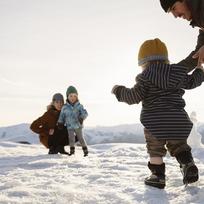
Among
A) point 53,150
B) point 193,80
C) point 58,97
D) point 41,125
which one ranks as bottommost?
point 53,150

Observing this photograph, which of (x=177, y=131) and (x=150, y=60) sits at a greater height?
(x=150, y=60)

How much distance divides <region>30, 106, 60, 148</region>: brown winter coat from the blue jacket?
0.47 meters

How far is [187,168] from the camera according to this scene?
372cm

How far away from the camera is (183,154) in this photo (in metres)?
3.90

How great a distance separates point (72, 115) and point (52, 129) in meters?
0.69

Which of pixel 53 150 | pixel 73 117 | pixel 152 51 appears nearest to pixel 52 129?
pixel 53 150

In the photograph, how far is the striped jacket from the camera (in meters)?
4.02

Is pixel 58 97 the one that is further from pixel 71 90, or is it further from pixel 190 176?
pixel 190 176

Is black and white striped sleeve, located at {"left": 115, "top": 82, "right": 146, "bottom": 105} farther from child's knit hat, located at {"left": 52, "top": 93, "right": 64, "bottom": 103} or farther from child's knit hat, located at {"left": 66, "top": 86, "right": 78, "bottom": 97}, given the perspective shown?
child's knit hat, located at {"left": 52, "top": 93, "right": 64, "bottom": 103}

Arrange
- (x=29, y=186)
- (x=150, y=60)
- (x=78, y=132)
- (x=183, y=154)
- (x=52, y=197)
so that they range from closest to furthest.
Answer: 1. (x=52, y=197)
2. (x=29, y=186)
3. (x=183, y=154)
4. (x=150, y=60)
5. (x=78, y=132)

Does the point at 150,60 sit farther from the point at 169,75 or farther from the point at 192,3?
the point at 192,3

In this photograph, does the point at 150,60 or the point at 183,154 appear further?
the point at 150,60

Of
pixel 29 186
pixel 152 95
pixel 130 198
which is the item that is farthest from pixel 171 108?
pixel 29 186

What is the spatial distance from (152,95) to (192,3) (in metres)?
0.99
